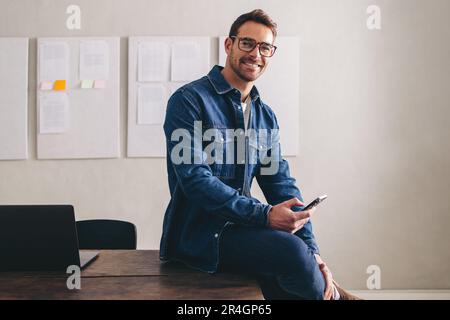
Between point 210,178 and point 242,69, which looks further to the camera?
point 242,69

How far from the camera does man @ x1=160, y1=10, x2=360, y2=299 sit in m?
1.20

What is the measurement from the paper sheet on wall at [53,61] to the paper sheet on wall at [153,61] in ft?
1.72

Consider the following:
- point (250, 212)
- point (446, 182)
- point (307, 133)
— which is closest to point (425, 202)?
point (446, 182)

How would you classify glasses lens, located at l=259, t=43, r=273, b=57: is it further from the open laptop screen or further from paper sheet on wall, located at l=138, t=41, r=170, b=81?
paper sheet on wall, located at l=138, t=41, r=170, b=81

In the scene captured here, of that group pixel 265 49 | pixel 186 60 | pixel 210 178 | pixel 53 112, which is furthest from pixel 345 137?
pixel 53 112

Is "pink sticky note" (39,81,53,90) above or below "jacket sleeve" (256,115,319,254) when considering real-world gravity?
above

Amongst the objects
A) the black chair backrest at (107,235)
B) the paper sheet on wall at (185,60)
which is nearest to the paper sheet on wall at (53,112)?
the paper sheet on wall at (185,60)

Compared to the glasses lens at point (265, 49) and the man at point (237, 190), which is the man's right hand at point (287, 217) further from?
the glasses lens at point (265, 49)

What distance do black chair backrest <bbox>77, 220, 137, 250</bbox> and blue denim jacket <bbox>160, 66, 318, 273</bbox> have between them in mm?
815

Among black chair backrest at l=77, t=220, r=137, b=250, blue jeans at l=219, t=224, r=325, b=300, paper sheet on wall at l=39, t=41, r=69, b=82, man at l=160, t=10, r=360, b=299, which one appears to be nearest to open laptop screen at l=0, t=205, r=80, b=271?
man at l=160, t=10, r=360, b=299

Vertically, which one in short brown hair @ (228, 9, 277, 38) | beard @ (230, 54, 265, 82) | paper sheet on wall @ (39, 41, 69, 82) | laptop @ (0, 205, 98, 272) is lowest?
laptop @ (0, 205, 98, 272)

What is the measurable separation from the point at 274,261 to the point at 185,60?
212cm

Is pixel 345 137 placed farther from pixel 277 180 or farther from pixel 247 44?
pixel 247 44

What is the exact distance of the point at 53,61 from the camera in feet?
9.89
